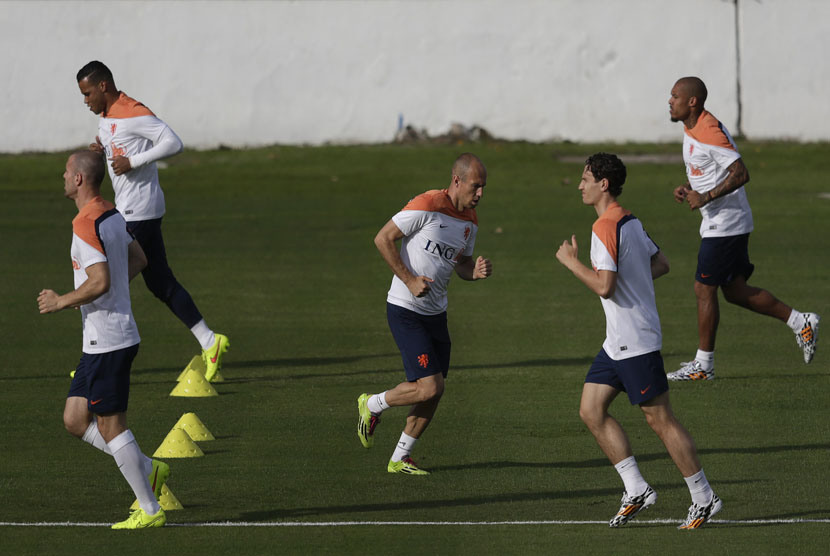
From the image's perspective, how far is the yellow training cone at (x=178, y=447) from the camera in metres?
8.96

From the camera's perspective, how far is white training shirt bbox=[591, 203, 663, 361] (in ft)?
→ 23.9

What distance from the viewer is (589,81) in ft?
107

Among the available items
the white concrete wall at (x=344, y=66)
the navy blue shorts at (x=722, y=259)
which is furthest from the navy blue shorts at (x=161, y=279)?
the white concrete wall at (x=344, y=66)

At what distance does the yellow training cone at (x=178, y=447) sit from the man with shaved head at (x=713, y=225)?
4241mm

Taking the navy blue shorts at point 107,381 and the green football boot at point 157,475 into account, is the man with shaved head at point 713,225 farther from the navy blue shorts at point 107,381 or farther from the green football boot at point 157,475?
the navy blue shorts at point 107,381

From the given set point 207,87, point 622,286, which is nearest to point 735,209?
point 622,286

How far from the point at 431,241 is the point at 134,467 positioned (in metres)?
2.42

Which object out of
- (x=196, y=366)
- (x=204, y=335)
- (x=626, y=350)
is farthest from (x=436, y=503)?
(x=204, y=335)

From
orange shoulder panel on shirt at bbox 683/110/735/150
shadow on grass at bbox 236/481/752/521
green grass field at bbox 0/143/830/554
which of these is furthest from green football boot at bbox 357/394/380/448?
orange shoulder panel on shirt at bbox 683/110/735/150

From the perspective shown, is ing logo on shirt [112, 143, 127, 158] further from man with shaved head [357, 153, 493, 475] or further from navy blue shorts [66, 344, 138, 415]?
navy blue shorts [66, 344, 138, 415]

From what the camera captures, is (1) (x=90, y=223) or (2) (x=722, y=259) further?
(2) (x=722, y=259)

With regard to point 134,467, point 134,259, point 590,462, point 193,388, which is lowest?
point 193,388

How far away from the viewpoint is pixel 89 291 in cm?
713

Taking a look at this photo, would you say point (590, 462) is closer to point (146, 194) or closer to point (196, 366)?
point (196, 366)
